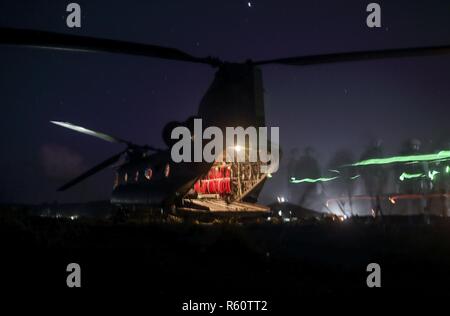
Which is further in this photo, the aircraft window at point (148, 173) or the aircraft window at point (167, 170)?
the aircraft window at point (148, 173)

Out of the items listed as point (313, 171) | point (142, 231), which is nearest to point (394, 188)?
point (313, 171)

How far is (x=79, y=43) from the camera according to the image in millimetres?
9664

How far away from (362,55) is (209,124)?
9104 mm

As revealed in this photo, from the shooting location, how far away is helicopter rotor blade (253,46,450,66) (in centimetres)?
1005

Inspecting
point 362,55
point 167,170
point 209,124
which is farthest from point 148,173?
point 362,55

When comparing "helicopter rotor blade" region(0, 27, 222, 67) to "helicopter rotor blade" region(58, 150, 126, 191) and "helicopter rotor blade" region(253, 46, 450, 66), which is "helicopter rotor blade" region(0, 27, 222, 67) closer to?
"helicopter rotor blade" region(253, 46, 450, 66)

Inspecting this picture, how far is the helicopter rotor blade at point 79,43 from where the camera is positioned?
8.63 metres

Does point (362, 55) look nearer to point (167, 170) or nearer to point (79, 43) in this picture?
point (79, 43)

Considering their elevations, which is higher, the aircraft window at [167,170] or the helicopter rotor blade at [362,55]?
the helicopter rotor blade at [362,55]

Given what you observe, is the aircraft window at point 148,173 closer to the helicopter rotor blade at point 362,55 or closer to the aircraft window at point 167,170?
the aircraft window at point 167,170

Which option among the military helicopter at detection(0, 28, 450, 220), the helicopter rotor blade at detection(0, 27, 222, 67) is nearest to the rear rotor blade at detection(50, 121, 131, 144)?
the military helicopter at detection(0, 28, 450, 220)

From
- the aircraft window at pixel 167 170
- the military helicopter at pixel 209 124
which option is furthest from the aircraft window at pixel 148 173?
the aircraft window at pixel 167 170

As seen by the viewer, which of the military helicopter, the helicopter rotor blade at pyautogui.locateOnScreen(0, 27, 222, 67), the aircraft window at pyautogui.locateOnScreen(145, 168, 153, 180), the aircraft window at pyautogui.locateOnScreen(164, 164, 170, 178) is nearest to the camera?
the helicopter rotor blade at pyautogui.locateOnScreen(0, 27, 222, 67)
